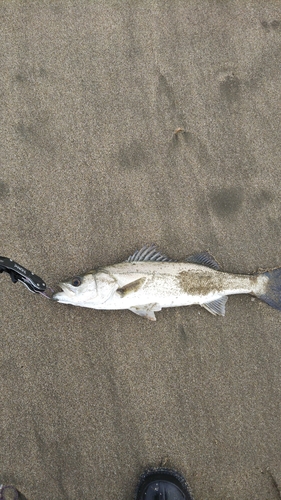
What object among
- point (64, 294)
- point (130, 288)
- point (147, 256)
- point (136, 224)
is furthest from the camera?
point (136, 224)

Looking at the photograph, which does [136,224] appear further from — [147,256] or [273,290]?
[273,290]

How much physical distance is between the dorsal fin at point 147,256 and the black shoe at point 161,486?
231 centimetres

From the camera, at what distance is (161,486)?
3852 millimetres

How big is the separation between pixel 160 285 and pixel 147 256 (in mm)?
381

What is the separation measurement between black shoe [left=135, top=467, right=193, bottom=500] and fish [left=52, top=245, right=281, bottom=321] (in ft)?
5.54

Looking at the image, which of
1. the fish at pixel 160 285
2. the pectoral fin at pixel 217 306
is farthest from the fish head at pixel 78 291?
the pectoral fin at pixel 217 306

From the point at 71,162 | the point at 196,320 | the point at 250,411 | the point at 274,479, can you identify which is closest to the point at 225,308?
the point at 196,320

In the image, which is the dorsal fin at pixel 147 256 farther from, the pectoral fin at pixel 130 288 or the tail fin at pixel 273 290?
the tail fin at pixel 273 290

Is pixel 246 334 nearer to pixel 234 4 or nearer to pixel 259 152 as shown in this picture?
pixel 259 152

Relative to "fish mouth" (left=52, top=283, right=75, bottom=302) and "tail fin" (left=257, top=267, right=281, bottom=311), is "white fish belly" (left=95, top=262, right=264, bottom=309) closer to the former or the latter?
"tail fin" (left=257, top=267, right=281, bottom=311)

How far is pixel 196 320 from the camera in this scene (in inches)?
169

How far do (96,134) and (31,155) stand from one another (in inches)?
32.9

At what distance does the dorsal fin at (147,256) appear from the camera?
4.17 m

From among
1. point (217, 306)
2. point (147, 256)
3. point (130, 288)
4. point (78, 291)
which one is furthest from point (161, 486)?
point (147, 256)
